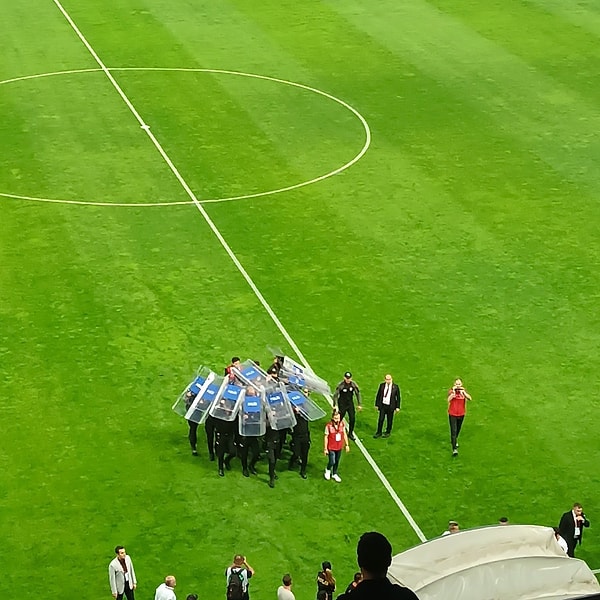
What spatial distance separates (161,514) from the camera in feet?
72.8

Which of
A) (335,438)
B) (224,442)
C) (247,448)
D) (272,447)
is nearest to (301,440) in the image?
(272,447)

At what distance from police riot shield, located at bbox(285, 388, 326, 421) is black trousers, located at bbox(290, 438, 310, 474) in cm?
40

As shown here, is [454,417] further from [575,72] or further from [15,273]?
[575,72]

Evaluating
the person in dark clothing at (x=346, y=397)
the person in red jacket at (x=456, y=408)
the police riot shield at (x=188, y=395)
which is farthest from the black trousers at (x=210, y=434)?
the person in red jacket at (x=456, y=408)

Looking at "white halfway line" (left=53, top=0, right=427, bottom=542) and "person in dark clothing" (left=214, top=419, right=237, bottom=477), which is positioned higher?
"person in dark clothing" (left=214, top=419, right=237, bottom=477)

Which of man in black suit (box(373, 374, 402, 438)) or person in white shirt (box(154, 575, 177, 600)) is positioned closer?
person in white shirt (box(154, 575, 177, 600))

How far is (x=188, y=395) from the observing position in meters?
23.4

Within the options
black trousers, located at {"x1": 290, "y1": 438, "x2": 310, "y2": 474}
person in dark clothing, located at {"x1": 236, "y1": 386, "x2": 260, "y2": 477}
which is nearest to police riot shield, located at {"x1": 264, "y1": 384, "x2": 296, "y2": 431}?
person in dark clothing, located at {"x1": 236, "y1": 386, "x2": 260, "y2": 477}

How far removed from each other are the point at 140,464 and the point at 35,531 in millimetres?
2391

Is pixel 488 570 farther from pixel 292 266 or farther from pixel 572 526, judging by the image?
pixel 292 266

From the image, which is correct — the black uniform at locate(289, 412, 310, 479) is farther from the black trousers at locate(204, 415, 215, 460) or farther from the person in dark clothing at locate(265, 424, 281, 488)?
the black trousers at locate(204, 415, 215, 460)

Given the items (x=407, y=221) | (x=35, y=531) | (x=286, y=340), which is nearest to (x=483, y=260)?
(x=407, y=221)

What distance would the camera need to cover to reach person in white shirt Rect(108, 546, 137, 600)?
19594mm

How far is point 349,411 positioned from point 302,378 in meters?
1.02
